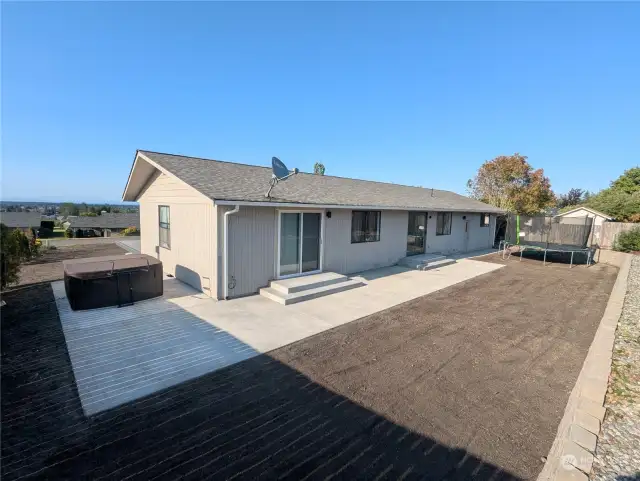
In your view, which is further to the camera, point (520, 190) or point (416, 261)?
point (520, 190)

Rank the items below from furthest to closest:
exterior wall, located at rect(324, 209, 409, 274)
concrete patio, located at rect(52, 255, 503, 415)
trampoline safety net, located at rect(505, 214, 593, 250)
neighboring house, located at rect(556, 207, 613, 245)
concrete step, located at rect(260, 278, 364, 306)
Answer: neighboring house, located at rect(556, 207, 613, 245) < trampoline safety net, located at rect(505, 214, 593, 250) < exterior wall, located at rect(324, 209, 409, 274) < concrete step, located at rect(260, 278, 364, 306) < concrete patio, located at rect(52, 255, 503, 415)

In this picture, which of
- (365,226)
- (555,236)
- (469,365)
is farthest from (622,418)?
(555,236)

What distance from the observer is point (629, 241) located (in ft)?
57.9

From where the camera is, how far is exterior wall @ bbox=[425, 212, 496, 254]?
563 inches

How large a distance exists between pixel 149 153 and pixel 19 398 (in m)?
7.14

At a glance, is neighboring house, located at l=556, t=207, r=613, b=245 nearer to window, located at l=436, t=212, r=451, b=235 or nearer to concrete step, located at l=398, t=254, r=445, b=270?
window, located at l=436, t=212, r=451, b=235

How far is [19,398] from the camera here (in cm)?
338

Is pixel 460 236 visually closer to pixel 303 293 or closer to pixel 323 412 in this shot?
pixel 303 293

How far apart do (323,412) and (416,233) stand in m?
11.3

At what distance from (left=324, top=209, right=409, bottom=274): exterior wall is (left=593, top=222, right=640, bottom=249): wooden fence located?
15802 mm

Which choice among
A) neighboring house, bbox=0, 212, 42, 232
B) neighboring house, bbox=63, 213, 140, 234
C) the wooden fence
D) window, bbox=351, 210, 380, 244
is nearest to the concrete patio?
window, bbox=351, 210, 380, 244

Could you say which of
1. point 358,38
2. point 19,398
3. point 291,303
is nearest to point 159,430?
point 19,398

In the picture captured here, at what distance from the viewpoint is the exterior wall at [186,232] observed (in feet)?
23.7

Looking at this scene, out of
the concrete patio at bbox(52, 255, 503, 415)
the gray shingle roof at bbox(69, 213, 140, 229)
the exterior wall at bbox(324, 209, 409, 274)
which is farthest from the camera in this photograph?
the gray shingle roof at bbox(69, 213, 140, 229)
